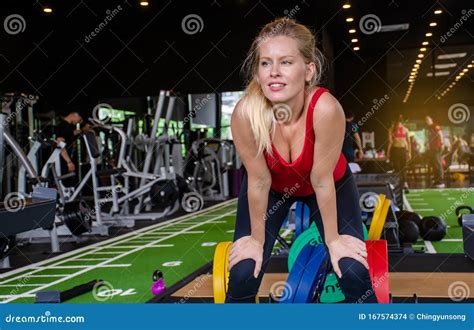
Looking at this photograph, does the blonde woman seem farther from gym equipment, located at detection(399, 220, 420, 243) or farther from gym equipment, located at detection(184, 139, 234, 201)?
gym equipment, located at detection(184, 139, 234, 201)

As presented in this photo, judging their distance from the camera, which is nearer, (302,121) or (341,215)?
(302,121)

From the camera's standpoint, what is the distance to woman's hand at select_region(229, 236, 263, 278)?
1655 mm

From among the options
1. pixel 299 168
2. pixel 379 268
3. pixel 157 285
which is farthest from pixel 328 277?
pixel 157 285

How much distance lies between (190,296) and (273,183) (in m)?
1.58

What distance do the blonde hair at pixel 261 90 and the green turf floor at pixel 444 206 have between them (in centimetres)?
339

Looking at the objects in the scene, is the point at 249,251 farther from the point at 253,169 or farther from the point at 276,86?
the point at 276,86

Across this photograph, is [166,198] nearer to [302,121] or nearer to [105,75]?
[105,75]

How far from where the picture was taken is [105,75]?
37.0ft

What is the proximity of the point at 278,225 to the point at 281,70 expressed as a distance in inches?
20.9

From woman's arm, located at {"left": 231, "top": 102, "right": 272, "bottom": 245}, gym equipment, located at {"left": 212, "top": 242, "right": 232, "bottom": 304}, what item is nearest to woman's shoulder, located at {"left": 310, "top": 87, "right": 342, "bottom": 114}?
woman's arm, located at {"left": 231, "top": 102, "right": 272, "bottom": 245}

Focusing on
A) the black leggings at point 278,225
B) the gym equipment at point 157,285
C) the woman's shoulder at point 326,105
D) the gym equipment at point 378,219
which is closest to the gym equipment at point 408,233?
the gym equipment at point 378,219

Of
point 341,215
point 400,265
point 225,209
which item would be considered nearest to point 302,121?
point 341,215

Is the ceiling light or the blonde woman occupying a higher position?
the ceiling light

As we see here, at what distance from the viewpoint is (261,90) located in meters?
1.47
